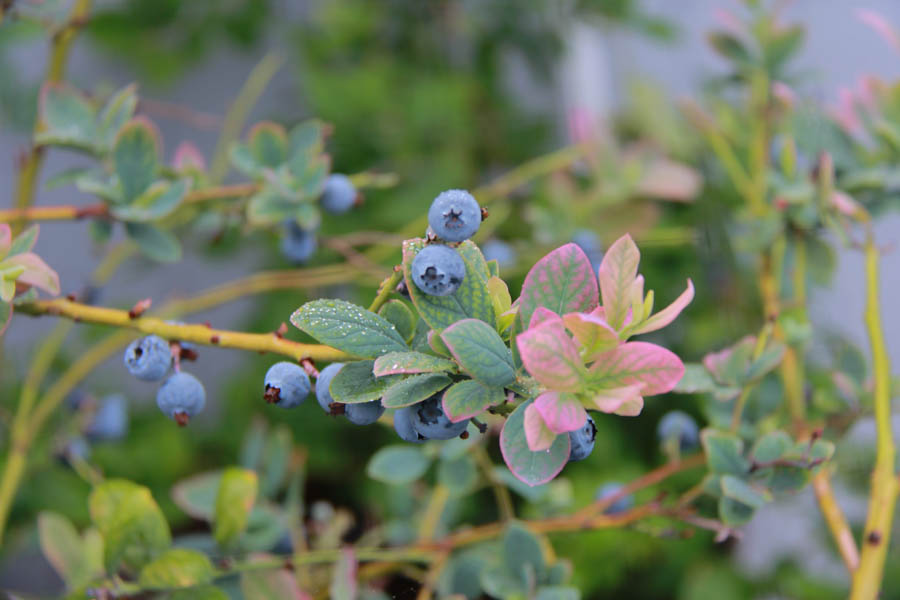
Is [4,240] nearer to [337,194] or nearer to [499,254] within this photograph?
[337,194]

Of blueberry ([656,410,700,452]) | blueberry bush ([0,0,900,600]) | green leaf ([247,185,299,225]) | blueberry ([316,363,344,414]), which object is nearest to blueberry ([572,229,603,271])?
blueberry bush ([0,0,900,600])

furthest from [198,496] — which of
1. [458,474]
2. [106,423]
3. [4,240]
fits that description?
[4,240]

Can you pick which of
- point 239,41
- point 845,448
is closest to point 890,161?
point 845,448

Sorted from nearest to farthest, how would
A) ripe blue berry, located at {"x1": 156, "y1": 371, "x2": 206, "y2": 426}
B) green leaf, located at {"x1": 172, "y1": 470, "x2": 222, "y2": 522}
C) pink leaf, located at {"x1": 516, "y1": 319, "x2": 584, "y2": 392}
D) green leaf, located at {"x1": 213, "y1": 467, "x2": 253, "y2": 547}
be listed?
pink leaf, located at {"x1": 516, "y1": 319, "x2": 584, "y2": 392}, ripe blue berry, located at {"x1": 156, "y1": 371, "x2": 206, "y2": 426}, green leaf, located at {"x1": 213, "y1": 467, "x2": 253, "y2": 547}, green leaf, located at {"x1": 172, "y1": 470, "x2": 222, "y2": 522}

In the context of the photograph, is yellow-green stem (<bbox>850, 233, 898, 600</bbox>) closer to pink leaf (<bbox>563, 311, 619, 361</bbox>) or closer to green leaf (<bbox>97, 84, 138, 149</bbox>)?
pink leaf (<bbox>563, 311, 619, 361</bbox>)

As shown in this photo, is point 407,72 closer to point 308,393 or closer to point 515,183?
point 515,183

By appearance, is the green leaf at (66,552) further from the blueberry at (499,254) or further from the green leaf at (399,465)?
the blueberry at (499,254)

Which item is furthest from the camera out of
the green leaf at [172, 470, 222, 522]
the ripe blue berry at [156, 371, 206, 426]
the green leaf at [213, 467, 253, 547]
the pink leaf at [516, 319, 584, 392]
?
the green leaf at [172, 470, 222, 522]
